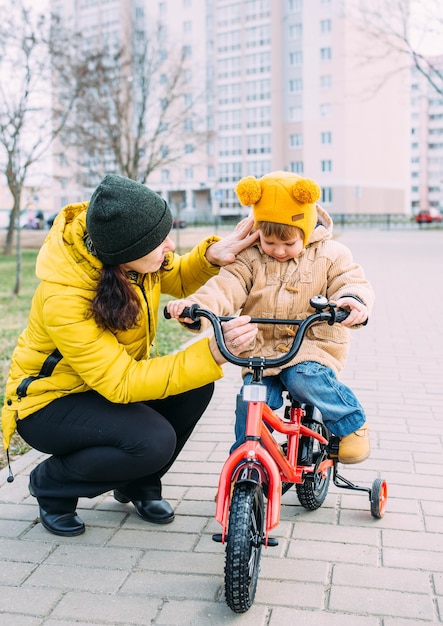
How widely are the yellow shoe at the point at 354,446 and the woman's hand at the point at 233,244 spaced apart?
3.00ft

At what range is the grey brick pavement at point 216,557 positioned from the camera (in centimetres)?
256

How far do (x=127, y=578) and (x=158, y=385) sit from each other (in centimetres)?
73

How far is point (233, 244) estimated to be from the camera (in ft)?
10.6

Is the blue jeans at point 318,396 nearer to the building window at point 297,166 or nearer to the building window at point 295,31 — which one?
the building window at point 297,166

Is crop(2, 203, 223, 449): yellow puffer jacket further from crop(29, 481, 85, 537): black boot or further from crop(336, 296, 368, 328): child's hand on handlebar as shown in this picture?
crop(336, 296, 368, 328): child's hand on handlebar

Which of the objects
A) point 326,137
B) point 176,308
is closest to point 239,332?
point 176,308

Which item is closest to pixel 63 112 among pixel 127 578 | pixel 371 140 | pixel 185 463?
pixel 185 463

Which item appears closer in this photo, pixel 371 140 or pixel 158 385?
pixel 158 385

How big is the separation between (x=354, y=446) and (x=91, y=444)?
3.65ft

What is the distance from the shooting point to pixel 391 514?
3.40m

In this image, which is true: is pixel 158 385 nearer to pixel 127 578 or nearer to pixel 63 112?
pixel 127 578

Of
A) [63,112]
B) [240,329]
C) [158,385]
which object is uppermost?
[63,112]

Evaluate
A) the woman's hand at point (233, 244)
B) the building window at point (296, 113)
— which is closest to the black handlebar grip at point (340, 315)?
the woman's hand at point (233, 244)

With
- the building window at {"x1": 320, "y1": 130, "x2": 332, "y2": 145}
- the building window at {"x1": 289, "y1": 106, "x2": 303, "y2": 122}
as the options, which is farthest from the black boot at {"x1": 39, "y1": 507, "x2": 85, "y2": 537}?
the building window at {"x1": 289, "y1": 106, "x2": 303, "y2": 122}
